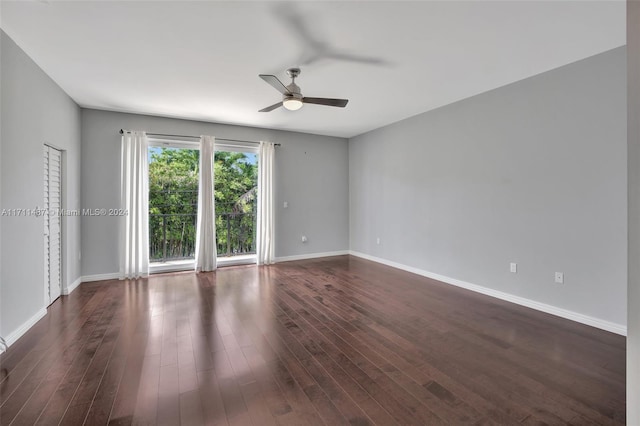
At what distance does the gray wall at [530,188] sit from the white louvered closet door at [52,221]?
5199 mm

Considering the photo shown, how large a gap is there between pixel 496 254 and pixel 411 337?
1954 millimetres

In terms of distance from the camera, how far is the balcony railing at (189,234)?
5.27 m

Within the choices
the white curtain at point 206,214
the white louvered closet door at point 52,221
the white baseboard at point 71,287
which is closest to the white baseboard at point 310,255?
the white curtain at point 206,214

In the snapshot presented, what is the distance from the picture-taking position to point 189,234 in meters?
5.45

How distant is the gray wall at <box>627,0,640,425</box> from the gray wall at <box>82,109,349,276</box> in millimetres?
5338

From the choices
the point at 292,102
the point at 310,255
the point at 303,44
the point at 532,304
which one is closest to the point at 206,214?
the point at 310,255

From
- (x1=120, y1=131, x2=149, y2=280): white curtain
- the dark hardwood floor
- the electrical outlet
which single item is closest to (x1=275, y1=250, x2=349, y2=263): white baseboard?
the dark hardwood floor

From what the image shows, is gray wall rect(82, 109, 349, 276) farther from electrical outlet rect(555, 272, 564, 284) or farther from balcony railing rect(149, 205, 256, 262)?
electrical outlet rect(555, 272, 564, 284)

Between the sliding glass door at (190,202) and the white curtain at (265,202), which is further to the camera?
the white curtain at (265,202)

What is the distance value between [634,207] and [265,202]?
518cm

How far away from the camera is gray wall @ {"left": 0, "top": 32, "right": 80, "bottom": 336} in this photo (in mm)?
2533

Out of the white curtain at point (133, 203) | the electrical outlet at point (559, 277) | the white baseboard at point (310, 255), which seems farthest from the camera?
the white baseboard at point (310, 255)

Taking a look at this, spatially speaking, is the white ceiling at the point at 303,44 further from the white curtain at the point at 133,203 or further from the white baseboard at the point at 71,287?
the white baseboard at the point at 71,287

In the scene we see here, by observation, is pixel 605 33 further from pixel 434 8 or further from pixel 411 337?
pixel 411 337
